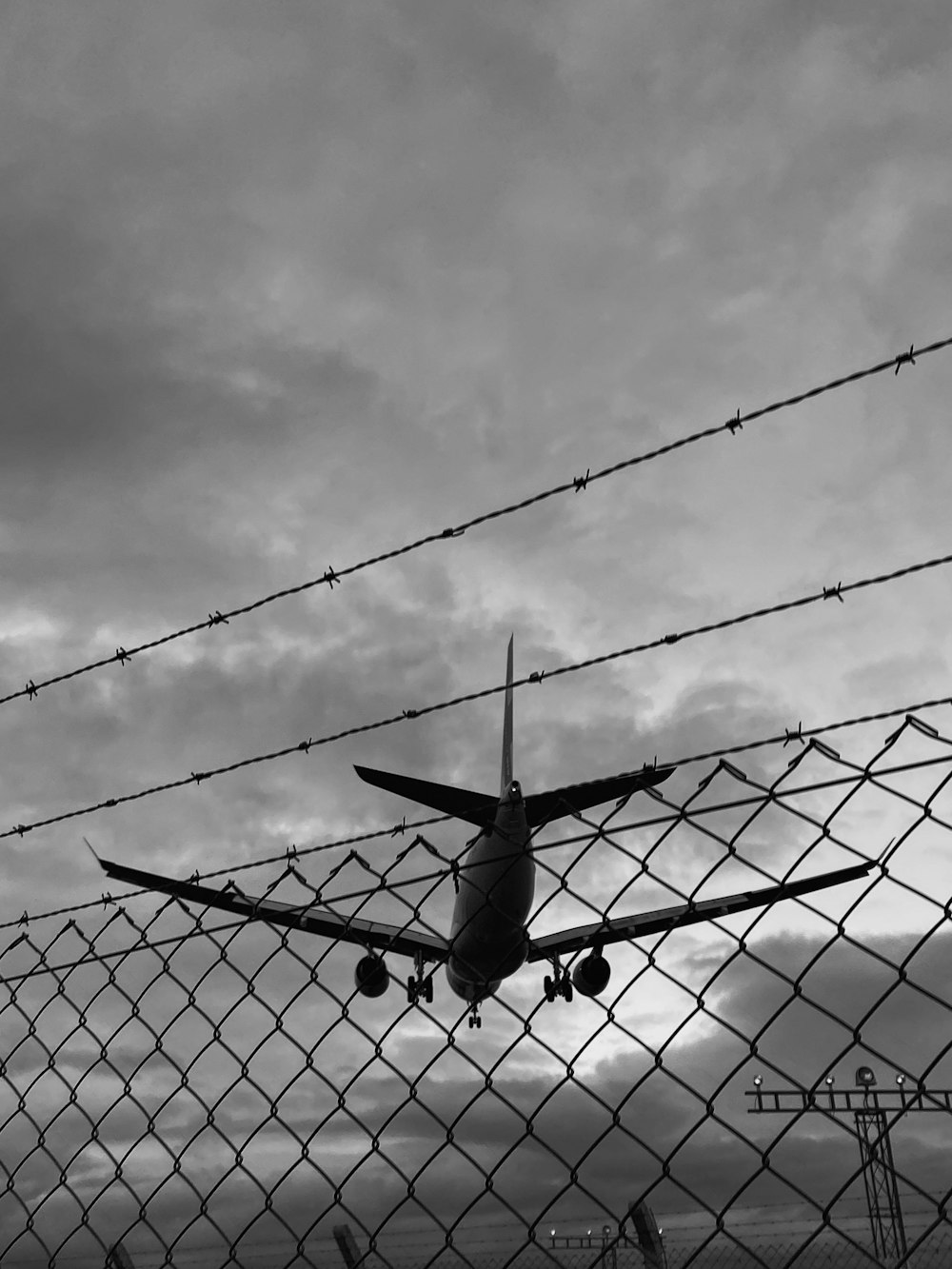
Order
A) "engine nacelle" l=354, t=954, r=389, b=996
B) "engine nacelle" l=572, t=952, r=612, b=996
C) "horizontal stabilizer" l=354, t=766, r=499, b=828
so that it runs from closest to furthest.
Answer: "engine nacelle" l=572, t=952, r=612, b=996
"engine nacelle" l=354, t=954, r=389, b=996
"horizontal stabilizer" l=354, t=766, r=499, b=828

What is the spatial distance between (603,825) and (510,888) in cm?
2004

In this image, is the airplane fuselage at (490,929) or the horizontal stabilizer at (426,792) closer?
the airplane fuselage at (490,929)

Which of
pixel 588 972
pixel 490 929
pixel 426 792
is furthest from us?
pixel 426 792

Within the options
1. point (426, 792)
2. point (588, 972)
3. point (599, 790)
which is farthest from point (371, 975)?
point (426, 792)

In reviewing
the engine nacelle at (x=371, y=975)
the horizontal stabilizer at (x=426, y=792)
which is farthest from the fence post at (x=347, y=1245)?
the horizontal stabilizer at (x=426, y=792)

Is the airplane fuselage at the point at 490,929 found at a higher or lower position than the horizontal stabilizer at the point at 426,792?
Answer: lower

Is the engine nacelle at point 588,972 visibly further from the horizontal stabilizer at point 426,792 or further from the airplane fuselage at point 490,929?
the horizontal stabilizer at point 426,792

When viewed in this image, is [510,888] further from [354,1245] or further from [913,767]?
[913,767]

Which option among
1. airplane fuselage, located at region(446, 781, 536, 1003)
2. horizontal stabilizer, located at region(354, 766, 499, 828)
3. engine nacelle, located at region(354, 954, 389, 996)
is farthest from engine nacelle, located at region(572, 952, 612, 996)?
horizontal stabilizer, located at region(354, 766, 499, 828)

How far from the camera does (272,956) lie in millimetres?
3738

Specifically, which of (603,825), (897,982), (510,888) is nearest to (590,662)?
(603,825)

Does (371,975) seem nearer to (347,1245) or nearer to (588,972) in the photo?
(347,1245)

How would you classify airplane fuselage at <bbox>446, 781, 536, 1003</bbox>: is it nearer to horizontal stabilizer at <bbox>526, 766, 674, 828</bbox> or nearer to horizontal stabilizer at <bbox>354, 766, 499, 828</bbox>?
horizontal stabilizer at <bbox>526, 766, 674, 828</bbox>

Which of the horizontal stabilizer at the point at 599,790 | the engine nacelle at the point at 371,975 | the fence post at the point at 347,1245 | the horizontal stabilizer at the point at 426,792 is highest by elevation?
the horizontal stabilizer at the point at 426,792
